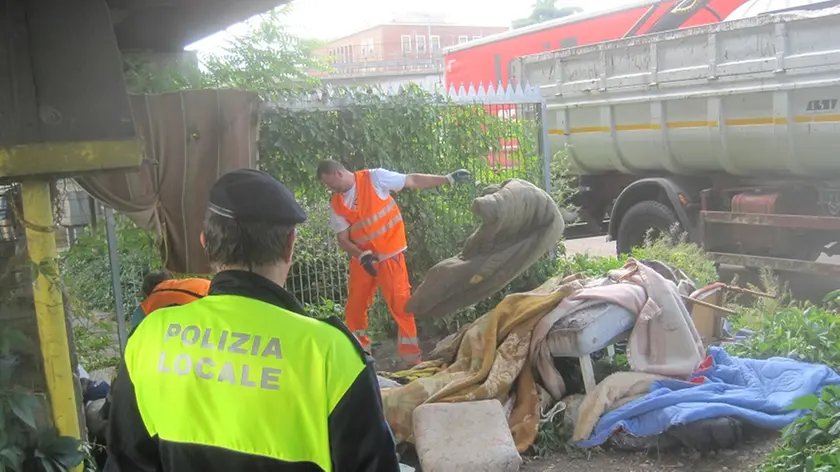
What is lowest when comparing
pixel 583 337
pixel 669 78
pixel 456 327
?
pixel 456 327

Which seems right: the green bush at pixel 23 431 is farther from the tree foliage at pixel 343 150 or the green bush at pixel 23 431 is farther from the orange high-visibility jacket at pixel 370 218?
the orange high-visibility jacket at pixel 370 218

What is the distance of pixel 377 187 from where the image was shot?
18.4ft

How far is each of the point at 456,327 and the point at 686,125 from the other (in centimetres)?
314

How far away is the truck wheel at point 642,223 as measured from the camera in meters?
8.15

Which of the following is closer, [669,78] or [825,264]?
[825,264]

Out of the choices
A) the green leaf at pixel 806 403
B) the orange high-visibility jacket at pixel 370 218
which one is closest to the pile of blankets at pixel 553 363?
the orange high-visibility jacket at pixel 370 218

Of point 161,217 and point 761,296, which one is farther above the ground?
point 161,217

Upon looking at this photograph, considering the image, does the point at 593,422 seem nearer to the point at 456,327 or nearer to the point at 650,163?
the point at 456,327

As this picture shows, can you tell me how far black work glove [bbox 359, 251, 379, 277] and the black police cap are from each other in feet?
12.6

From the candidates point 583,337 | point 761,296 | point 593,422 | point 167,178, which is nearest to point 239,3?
point 167,178

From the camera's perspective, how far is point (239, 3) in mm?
3930

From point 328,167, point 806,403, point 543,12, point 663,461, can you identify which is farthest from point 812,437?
point 543,12

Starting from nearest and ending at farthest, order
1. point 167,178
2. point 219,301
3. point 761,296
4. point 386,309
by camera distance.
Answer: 1. point 219,301
2. point 167,178
3. point 761,296
4. point 386,309

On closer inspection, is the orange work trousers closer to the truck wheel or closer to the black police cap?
the truck wheel
